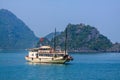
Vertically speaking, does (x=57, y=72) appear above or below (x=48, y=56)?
below

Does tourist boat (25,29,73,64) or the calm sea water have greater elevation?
tourist boat (25,29,73,64)

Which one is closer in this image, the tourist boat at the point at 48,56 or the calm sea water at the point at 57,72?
the calm sea water at the point at 57,72

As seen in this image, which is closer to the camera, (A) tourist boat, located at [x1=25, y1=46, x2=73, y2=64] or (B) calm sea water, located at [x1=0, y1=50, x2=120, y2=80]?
(B) calm sea water, located at [x1=0, y1=50, x2=120, y2=80]

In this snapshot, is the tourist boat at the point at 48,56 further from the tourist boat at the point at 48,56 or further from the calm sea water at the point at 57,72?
the calm sea water at the point at 57,72

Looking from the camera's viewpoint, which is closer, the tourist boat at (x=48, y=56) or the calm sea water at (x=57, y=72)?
the calm sea water at (x=57, y=72)

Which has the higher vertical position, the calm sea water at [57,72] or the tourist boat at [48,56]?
the tourist boat at [48,56]

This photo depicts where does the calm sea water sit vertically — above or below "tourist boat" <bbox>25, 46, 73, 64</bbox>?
below

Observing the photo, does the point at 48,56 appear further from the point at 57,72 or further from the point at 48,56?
the point at 57,72

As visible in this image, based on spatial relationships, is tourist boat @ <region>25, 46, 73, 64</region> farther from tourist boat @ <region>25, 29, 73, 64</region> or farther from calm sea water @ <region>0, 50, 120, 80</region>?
calm sea water @ <region>0, 50, 120, 80</region>

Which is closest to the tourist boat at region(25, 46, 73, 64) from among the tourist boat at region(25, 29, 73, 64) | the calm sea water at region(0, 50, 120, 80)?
the tourist boat at region(25, 29, 73, 64)

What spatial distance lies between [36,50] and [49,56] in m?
4.52

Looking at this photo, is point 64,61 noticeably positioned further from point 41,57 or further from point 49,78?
point 49,78

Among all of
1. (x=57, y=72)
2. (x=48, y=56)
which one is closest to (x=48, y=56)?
(x=48, y=56)

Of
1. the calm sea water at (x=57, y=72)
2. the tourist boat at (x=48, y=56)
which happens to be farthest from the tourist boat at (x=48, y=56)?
the calm sea water at (x=57, y=72)
